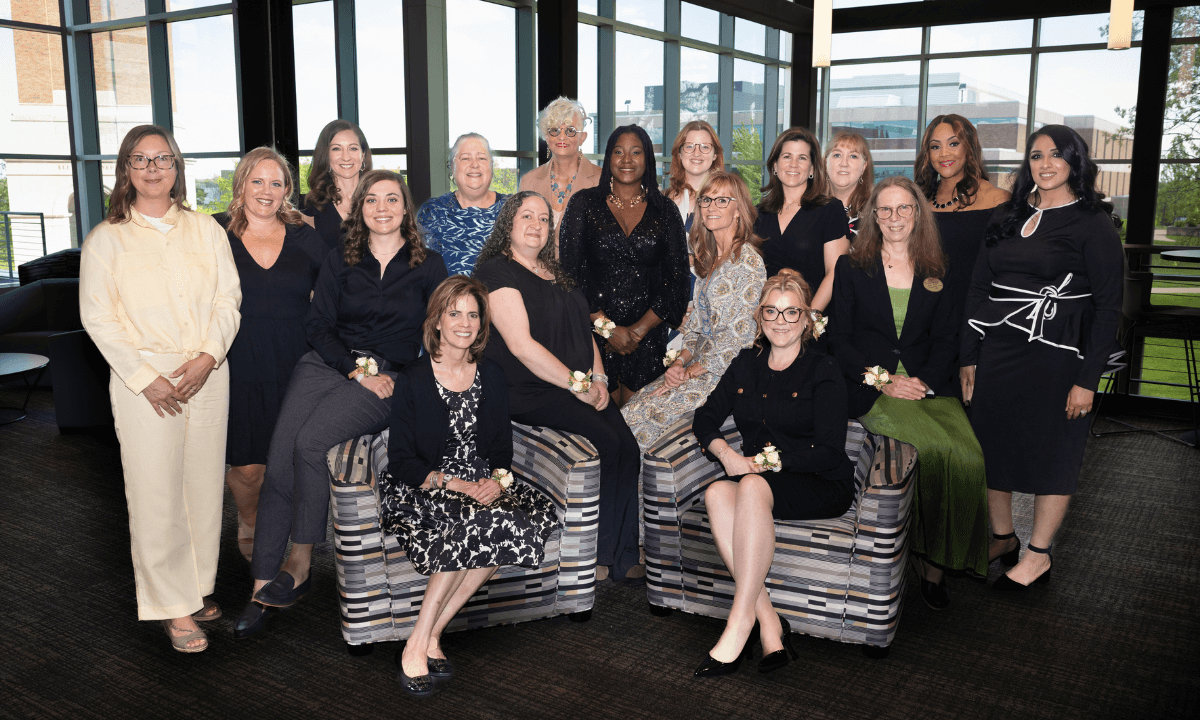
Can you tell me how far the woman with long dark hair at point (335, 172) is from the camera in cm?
390

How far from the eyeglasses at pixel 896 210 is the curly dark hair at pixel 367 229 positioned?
1.80 m

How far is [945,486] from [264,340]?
8.74 feet

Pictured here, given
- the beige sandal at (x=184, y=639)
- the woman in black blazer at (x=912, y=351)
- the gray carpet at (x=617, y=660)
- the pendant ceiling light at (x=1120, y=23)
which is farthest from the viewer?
the pendant ceiling light at (x=1120, y=23)

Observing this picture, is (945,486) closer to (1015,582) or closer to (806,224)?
(1015,582)

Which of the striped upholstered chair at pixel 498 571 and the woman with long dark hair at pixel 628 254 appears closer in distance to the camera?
the striped upholstered chair at pixel 498 571

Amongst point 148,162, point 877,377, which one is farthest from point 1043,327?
point 148,162

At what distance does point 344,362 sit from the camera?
3264 millimetres

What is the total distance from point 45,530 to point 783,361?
366 cm

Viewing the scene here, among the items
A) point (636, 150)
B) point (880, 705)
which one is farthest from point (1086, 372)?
point (636, 150)

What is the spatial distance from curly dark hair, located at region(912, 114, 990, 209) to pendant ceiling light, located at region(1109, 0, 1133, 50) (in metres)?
1.06

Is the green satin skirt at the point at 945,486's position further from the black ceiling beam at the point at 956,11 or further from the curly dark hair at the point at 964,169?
the black ceiling beam at the point at 956,11

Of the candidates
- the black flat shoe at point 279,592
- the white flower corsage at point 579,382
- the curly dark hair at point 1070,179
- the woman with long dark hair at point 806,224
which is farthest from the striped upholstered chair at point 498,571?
the curly dark hair at point 1070,179

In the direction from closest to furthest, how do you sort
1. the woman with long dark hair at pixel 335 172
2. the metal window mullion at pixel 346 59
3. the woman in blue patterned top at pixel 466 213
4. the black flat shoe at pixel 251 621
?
the black flat shoe at pixel 251 621 < the woman with long dark hair at pixel 335 172 < the woman in blue patterned top at pixel 466 213 < the metal window mullion at pixel 346 59

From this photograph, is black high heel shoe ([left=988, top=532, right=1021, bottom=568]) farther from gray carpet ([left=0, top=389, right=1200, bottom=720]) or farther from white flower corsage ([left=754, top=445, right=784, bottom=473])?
white flower corsage ([left=754, top=445, right=784, bottom=473])
